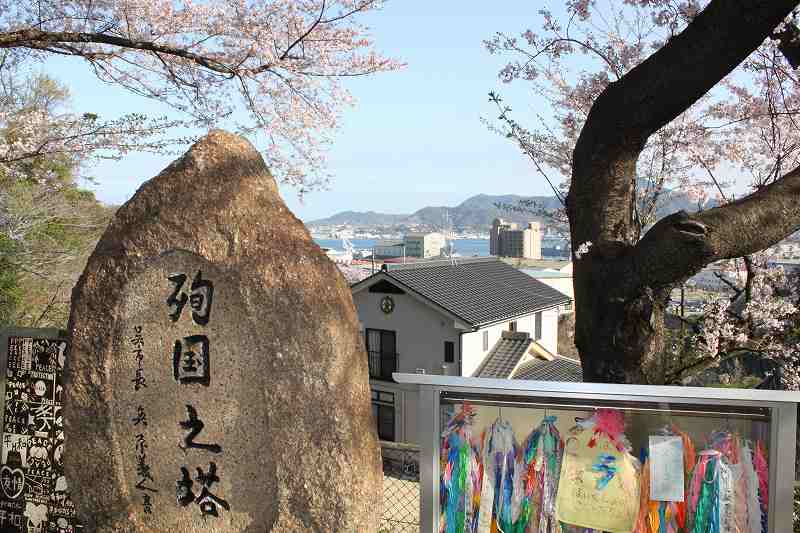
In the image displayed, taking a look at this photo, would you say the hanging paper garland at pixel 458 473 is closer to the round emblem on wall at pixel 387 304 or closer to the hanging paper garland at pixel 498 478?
the hanging paper garland at pixel 498 478

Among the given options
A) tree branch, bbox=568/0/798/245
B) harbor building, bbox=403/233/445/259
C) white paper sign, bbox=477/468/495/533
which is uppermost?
harbor building, bbox=403/233/445/259

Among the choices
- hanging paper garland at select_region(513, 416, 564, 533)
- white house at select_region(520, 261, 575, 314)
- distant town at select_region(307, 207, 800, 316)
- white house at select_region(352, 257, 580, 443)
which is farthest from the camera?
white house at select_region(520, 261, 575, 314)

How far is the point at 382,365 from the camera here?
2008cm

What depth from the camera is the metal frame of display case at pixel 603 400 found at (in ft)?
9.18

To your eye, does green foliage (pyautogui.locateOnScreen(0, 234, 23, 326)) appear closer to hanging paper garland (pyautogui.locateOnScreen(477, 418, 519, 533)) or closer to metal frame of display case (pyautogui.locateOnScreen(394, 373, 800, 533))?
metal frame of display case (pyautogui.locateOnScreen(394, 373, 800, 533))

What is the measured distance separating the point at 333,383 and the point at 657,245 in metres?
2.28

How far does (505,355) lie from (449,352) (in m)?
1.85

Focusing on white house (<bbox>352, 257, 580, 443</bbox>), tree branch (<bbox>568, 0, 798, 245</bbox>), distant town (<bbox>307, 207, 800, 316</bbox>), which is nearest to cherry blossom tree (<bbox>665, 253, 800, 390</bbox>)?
distant town (<bbox>307, 207, 800, 316</bbox>)

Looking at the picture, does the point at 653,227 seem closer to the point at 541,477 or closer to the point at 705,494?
the point at 705,494

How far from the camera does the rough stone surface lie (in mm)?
3293

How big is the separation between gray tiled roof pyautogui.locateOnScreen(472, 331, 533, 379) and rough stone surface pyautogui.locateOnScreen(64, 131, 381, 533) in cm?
1507

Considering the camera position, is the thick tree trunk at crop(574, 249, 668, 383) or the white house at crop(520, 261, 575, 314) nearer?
the thick tree trunk at crop(574, 249, 668, 383)

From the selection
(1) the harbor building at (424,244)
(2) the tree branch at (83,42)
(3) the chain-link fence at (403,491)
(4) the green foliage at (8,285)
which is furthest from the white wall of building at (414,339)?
(1) the harbor building at (424,244)

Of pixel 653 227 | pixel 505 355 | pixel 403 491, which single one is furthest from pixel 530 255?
pixel 653 227
